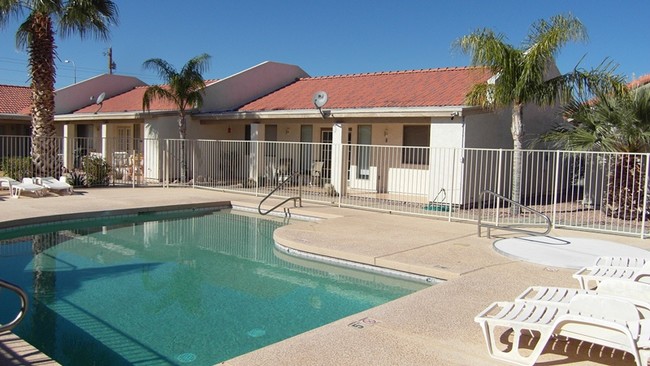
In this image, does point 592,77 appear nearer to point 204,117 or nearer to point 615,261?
point 615,261

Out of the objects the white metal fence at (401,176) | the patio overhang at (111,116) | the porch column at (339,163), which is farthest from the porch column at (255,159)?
the patio overhang at (111,116)

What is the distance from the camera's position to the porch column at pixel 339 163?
18.3m

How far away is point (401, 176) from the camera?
1911 cm

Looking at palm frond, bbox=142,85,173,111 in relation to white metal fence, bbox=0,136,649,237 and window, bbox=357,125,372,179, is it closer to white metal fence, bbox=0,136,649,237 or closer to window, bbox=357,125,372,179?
white metal fence, bbox=0,136,649,237

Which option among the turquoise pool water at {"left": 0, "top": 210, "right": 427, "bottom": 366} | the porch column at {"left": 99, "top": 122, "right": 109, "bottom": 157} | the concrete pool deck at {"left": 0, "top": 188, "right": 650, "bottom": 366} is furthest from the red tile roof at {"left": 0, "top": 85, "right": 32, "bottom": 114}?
the turquoise pool water at {"left": 0, "top": 210, "right": 427, "bottom": 366}

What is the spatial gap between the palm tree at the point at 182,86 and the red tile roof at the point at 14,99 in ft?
31.4

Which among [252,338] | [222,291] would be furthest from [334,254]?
[252,338]

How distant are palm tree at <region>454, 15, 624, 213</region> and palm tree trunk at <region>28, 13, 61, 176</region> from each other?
14.1 metres

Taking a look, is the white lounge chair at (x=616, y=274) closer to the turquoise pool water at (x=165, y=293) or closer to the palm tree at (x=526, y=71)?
the turquoise pool water at (x=165, y=293)

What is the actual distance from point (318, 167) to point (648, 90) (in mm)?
11434

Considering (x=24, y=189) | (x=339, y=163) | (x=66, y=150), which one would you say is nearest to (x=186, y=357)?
(x=339, y=163)

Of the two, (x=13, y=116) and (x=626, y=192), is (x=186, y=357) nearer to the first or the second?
(x=626, y=192)

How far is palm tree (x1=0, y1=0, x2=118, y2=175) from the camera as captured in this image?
61.1ft

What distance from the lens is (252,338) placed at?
21.2 ft
